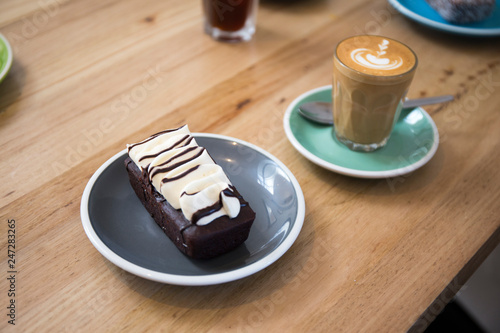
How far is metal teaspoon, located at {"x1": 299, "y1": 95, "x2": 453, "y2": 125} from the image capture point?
1030mm

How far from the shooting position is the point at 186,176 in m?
0.72

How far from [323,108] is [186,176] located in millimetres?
447

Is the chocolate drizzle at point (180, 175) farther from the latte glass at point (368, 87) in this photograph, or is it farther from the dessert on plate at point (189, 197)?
the latte glass at point (368, 87)

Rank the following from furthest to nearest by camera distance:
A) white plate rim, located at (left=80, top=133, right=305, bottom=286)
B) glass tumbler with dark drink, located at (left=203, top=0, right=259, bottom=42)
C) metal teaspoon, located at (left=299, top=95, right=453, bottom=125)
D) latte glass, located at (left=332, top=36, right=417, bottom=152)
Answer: glass tumbler with dark drink, located at (left=203, top=0, right=259, bottom=42), metal teaspoon, located at (left=299, top=95, right=453, bottom=125), latte glass, located at (left=332, top=36, right=417, bottom=152), white plate rim, located at (left=80, top=133, right=305, bottom=286)

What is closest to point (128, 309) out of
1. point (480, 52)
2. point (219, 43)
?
point (219, 43)

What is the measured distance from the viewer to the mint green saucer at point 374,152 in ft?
2.95

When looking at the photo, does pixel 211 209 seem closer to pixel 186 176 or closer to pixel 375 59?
pixel 186 176

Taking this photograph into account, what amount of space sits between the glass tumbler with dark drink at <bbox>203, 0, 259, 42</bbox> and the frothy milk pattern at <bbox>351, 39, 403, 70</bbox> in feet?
1.46

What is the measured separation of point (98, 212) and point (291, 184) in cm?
32

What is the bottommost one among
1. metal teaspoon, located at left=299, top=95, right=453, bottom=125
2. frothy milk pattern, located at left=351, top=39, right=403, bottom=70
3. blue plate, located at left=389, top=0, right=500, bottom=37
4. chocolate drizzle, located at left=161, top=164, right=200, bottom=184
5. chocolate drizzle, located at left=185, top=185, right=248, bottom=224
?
blue plate, located at left=389, top=0, right=500, bottom=37

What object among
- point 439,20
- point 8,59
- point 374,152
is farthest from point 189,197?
point 439,20

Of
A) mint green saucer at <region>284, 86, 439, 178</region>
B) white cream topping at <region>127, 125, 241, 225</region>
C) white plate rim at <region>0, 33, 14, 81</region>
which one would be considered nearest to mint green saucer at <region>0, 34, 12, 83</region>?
white plate rim at <region>0, 33, 14, 81</region>

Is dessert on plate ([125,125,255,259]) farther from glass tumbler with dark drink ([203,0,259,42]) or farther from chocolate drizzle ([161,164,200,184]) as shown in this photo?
glass tumbler with dark drink ([203,0,259,42])

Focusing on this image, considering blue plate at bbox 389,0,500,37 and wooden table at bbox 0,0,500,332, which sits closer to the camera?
wooden table at bbox 0,0,500,332
